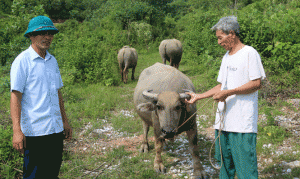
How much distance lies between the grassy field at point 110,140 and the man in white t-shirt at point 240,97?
1411 millimetres

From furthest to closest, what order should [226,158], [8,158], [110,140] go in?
1. [110,140]
2. [8,158]
3. [226,158]

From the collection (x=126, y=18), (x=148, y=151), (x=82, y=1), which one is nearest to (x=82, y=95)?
(x=148, y=151)

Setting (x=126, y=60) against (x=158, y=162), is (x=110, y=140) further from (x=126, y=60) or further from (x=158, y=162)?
(x=126, y=60)

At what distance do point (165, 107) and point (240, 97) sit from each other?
1203 mm

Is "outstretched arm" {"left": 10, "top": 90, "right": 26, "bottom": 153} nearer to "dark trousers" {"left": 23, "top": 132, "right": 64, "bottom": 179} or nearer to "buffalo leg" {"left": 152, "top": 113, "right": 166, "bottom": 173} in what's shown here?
"dark trousers" {"left": 23, "top": 132, "right": 64, "bottom": 179}

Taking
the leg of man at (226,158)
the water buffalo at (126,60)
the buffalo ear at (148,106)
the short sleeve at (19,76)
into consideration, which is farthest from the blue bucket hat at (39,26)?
the water buffalo at (126,60)

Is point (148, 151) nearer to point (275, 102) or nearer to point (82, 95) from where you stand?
point (275, 102)

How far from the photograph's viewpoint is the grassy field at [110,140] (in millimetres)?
4051

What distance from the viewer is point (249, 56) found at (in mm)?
2496

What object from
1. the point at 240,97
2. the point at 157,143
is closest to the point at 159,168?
the point at 157,143

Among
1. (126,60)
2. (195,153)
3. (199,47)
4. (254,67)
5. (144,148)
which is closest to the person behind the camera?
(254,67)

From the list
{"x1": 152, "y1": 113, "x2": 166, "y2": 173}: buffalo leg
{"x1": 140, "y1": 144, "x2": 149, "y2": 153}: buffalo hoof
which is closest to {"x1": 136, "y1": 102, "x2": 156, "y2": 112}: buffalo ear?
{"x1": 152, "y1": 113, "x2": 166, "y2": 173}: buffalo leg

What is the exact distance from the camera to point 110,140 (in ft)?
18.4

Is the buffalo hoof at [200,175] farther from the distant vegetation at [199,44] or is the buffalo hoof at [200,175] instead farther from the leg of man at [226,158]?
the distant vegetation at [199,44]
